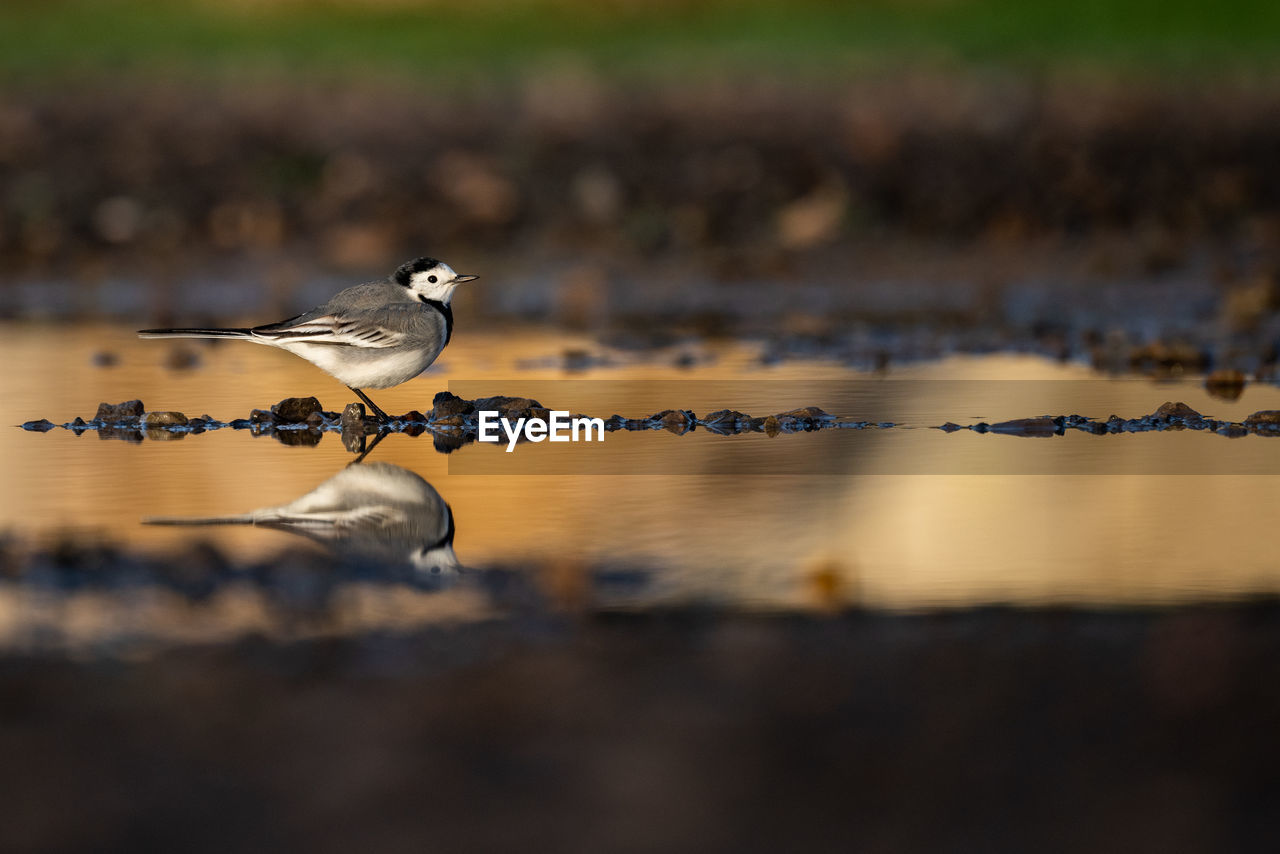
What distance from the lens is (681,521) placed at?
5039 millimetres

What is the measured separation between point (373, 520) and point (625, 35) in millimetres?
21816

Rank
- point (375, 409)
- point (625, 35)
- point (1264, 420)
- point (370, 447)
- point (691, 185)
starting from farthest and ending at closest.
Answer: point (625, 35) < point (691, 185) < point (375, 409) < point (1264, 420) < point (370, 447)

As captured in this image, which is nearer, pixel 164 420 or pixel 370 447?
pixel 370 447

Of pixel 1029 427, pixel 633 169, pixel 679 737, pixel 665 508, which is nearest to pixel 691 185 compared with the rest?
pixel 633 169

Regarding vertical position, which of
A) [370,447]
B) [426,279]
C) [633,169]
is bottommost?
[370,447]

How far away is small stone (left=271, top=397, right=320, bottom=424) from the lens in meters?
6.65

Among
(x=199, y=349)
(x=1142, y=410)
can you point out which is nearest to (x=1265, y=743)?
(x=1142, y=410)

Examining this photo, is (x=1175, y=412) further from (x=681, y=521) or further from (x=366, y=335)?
(x=366, y=335)

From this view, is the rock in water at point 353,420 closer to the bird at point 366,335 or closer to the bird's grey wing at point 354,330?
the bird at point 366,335

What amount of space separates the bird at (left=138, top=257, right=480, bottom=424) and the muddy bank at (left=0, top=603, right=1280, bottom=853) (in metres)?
2.73

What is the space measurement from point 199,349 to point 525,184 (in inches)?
222

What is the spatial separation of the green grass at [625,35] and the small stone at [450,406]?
14706 millimetres

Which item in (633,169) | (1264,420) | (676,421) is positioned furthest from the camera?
(633,169)

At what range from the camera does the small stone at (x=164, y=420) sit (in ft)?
21.5
